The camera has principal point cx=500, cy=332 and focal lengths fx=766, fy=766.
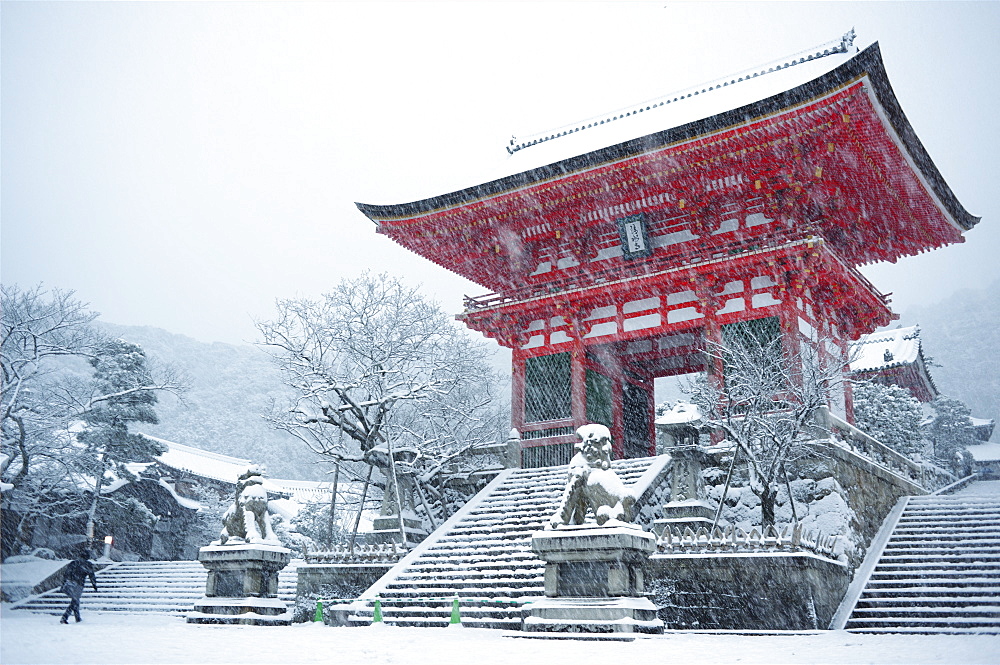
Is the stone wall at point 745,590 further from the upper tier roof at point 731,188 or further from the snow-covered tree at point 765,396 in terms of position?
the upper tier roof at point 731,188

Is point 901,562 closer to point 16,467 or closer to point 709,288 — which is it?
point 709,288

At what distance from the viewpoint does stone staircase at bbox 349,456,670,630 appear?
11656 millimetres

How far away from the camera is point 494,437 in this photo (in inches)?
990

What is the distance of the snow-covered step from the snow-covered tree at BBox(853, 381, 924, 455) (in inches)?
754

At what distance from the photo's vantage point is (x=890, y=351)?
38.2m

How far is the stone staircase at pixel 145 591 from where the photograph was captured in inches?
722

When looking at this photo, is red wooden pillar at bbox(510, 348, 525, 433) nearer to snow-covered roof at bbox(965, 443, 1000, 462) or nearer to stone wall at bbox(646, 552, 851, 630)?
stone wall at bbox(646, 552, 851, 630)

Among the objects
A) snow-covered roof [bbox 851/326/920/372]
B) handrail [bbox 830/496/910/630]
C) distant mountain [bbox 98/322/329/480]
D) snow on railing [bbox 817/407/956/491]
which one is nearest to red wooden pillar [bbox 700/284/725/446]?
snow on railing [bbox 817/407/956/491]

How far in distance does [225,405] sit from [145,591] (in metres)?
59.7

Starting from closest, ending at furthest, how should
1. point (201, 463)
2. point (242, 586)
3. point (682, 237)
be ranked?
point (242, 586)
point (682, 237)
point (201, 463)

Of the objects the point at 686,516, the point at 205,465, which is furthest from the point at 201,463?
the point at 686,516

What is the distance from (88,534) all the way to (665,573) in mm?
21454

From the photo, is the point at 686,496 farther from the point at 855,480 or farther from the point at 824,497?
the point at 855,480

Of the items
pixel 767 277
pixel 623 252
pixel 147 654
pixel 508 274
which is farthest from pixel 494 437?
pixel 147 654
